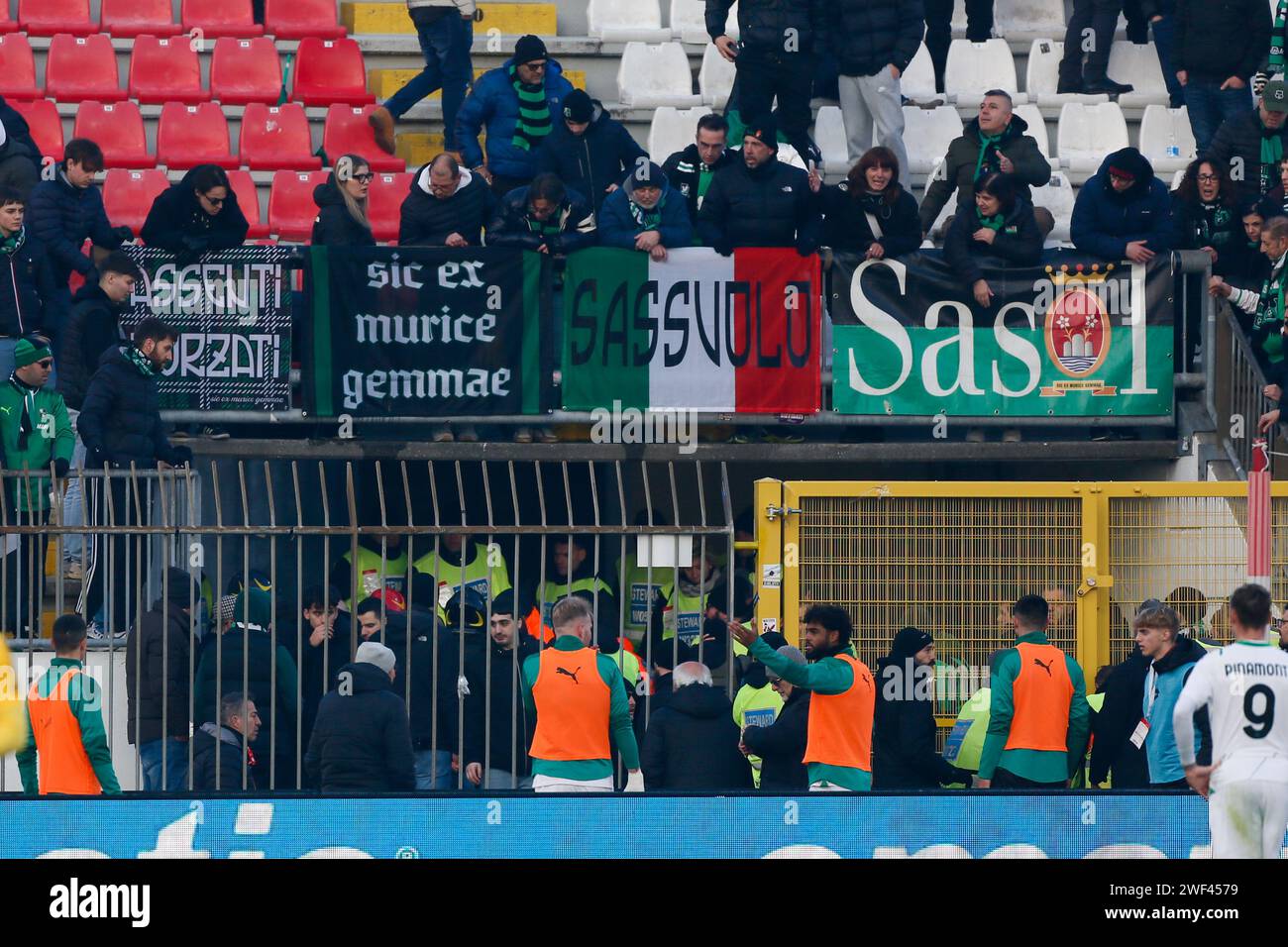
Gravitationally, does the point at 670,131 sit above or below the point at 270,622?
above

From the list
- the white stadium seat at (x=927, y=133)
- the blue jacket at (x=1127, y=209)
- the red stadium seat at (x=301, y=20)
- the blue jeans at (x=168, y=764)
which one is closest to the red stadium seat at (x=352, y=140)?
the red stadium seat at (x=301, y=20)

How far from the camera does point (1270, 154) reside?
15648 millimetres

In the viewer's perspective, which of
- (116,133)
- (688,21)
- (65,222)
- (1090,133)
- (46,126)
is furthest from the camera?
(688,21)

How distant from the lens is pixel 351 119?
1797cm

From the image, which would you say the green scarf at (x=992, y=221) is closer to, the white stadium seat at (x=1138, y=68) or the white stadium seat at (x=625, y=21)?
the white stadium seat at (x=1138, y=68)

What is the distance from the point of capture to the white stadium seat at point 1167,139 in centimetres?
1748

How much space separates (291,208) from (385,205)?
0.74 m

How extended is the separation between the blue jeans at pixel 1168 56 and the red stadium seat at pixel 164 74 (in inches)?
309

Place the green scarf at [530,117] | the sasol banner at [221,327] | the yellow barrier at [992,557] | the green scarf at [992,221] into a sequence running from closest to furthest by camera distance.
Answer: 1. the yellow barrier at [992,557]
2. the sasol banner at [221,327]
3. the green scarf at [992,221]
4. the green scarf at [530,117]

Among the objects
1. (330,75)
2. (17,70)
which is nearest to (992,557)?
(330,75)

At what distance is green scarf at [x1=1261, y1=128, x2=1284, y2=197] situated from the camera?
1561cm

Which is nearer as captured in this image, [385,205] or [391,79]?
[385,205]

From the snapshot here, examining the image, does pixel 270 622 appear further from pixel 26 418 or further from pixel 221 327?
pixel 221 327

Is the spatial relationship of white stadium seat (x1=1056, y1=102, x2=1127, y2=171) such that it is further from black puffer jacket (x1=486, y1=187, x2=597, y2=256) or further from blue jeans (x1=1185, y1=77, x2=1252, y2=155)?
black puffer jacket (x1=486, y1=187, x2=597, y2=256)
